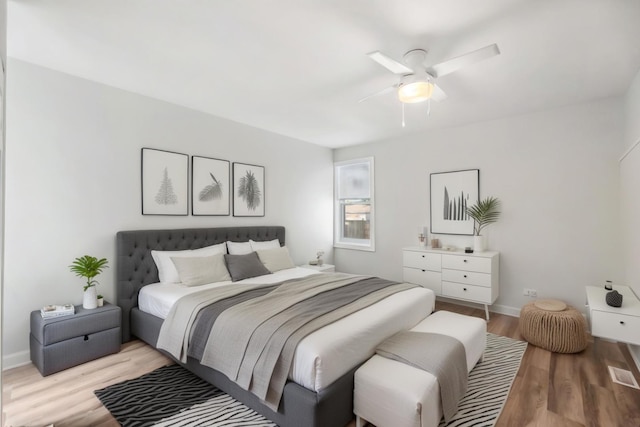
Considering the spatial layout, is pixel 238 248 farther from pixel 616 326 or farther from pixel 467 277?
pixel 616 326

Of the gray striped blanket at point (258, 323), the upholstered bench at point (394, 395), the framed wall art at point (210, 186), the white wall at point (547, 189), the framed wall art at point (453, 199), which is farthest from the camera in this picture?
the framed wall art at point (453, 199)

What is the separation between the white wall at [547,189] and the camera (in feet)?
Result: 10.8

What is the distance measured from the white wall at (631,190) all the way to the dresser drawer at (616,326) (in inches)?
18.4

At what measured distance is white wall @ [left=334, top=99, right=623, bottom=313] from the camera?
3287mm

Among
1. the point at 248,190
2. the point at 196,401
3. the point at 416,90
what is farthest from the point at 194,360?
the point at 416,90

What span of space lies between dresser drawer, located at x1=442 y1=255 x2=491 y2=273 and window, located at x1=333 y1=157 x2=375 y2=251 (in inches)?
58.4

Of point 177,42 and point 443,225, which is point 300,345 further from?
point 443,225

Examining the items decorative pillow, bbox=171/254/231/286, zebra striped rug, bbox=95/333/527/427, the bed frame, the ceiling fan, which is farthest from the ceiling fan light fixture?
decorative pillow, bbox=171/254/231/286

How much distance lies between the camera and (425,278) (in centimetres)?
416

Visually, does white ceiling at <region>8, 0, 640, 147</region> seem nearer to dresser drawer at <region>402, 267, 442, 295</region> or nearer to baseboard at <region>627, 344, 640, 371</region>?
dresser drawer at <region>402, 267, 442, 295</region>

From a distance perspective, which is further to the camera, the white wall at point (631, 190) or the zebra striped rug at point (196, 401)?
the white wall at point (631, 190)

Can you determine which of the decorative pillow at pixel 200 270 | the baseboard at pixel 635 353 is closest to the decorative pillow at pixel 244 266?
the decorative pillow at pixel 200 270

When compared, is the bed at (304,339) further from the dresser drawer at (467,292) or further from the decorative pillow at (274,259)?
the dresser drawer at (467,292)

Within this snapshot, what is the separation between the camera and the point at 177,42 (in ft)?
7.38
